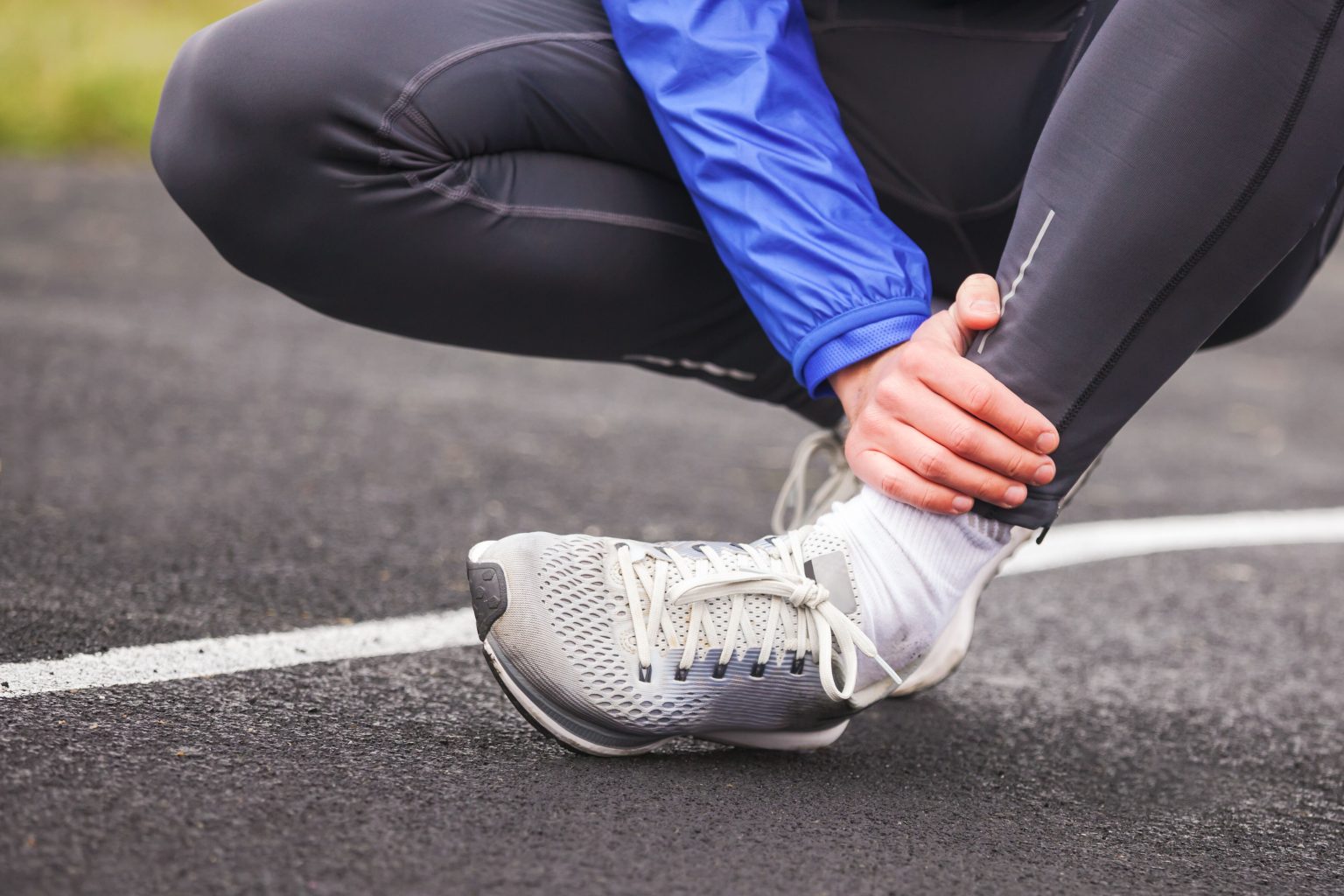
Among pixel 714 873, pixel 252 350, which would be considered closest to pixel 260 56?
pixel 714 873

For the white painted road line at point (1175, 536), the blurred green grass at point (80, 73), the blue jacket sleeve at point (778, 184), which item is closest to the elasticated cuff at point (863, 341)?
the blue jacket sleeve at point (778, 184)

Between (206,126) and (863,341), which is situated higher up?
(206,126)

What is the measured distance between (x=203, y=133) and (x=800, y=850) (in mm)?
812

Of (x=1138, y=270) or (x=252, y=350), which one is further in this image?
(x=252, y=350)

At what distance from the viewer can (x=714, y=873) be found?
2.72ft

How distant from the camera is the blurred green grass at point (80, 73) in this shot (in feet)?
19.4

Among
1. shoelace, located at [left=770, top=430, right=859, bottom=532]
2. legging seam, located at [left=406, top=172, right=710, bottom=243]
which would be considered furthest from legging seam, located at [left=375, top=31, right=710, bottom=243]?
shoelace, located at [left=770, top=430, right=859, bottom=532]

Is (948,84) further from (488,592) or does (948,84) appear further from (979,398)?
(488,592)

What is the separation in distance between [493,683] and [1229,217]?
76cm

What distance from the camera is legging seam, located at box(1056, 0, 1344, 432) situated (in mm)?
911

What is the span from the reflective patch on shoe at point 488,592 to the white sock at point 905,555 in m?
0.27

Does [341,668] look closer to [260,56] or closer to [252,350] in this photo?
[260,56]

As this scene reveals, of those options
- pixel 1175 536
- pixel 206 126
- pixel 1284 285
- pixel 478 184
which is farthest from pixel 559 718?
pixel 1175 536

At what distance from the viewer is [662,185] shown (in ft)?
4.24
